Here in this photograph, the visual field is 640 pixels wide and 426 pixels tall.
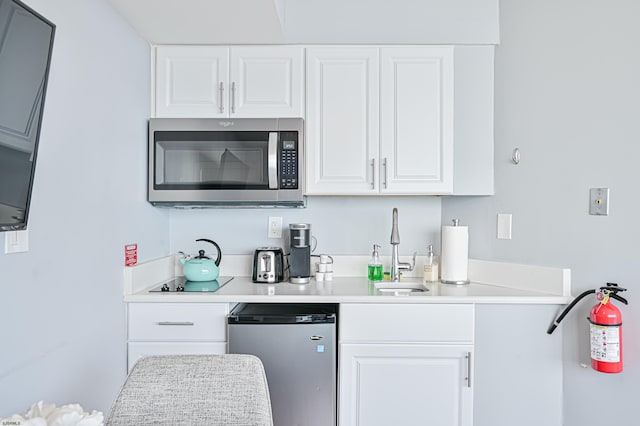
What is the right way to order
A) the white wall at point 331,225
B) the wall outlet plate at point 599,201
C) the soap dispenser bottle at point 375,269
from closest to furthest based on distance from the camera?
the wall outlet plate at point 599,201 < the soap dispenser bottle at point 375,269 < the white wall at point 331,225

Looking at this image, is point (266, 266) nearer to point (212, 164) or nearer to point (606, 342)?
point (212, 164)

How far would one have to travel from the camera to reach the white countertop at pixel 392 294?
2043mm

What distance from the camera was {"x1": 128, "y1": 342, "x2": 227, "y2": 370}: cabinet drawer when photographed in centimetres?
205

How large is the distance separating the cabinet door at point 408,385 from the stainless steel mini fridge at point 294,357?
98mm

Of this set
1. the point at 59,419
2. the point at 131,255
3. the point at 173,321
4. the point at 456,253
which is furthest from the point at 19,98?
the point at 456,253

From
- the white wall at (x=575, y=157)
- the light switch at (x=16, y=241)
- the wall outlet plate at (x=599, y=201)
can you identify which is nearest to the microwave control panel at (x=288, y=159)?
the white wall at (x=575, y=157)

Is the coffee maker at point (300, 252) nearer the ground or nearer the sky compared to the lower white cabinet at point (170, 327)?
nearer the sky

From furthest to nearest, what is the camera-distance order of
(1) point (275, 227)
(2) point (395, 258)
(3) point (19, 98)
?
(1) point (275, 227), (2) point (395, 258), (3) point (19, 98)

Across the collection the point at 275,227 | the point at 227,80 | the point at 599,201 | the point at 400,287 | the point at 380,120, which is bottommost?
the point at 400,287

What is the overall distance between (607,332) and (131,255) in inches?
78.8

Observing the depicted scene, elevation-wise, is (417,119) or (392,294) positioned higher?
(417,119)

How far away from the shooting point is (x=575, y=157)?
2004 millimetres

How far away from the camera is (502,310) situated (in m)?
2.05

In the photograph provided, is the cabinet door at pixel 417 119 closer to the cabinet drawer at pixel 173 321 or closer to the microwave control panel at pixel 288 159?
the microwave control panel at pixel 288 159
